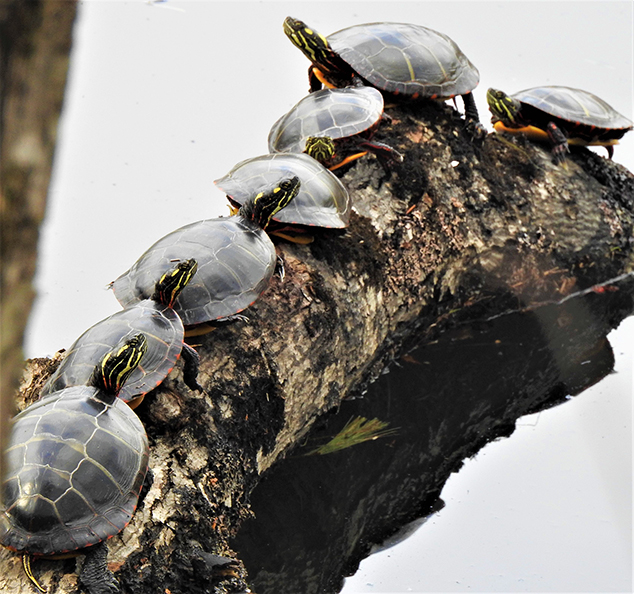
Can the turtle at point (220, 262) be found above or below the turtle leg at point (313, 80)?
below

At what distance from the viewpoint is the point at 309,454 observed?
3.08 metres

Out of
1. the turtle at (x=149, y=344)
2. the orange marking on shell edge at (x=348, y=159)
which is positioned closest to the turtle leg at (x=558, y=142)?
the orange marking on shell edge at (x=348, y=159)

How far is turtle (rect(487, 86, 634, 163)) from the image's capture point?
4027 millimetres

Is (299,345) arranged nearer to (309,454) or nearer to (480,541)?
(309,454)

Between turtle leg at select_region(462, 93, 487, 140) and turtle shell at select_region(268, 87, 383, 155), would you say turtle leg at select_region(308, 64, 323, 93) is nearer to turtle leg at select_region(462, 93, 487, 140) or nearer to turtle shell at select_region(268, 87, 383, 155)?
turtle shell at select_region(268, 87, 383, 155)

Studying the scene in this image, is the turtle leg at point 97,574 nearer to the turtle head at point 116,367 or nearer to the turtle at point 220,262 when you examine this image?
the turtle head at point 116,367

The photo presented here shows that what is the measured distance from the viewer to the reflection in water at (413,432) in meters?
2.76

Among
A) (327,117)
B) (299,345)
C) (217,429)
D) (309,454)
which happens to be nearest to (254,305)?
(299,345)

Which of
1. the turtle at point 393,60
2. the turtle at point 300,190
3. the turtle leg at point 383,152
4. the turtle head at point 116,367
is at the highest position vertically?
the turtle at point 393,60

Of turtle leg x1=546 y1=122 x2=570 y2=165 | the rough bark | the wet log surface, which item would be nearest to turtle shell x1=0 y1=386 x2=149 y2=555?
the wet log surface

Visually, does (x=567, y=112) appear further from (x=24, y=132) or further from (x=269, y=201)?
(x=24, y=132)

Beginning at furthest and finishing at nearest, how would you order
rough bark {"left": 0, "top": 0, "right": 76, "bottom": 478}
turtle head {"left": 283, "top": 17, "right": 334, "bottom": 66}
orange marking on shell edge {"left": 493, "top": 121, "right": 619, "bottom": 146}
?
orange marking on shell edge {"left": 493, "top": 121, "right": 619, "bottom": 146}, turtle head {"left": 283, "top": 17, "right": 334, "bottom": 66}, rough bark {"left": 0, "top": 0, "right": 76, "bottom": 478}

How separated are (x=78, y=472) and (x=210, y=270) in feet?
3.22

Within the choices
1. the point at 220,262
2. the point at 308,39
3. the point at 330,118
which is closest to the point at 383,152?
the point at 330,118
